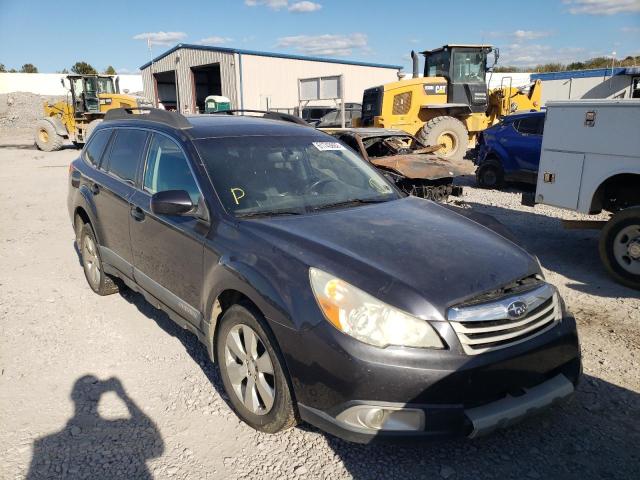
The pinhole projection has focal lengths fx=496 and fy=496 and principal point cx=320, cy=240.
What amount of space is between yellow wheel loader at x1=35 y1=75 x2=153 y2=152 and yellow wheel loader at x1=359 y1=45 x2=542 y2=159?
12659 mm

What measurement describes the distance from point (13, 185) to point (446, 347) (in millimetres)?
13724

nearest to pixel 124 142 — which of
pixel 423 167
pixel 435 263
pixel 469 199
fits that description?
pixel 435 263

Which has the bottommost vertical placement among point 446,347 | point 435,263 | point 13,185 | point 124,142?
point 13,185

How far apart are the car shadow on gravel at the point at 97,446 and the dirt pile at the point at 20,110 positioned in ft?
131

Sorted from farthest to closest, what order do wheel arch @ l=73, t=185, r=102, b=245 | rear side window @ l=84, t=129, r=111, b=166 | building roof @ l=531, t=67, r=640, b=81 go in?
building roof @ l=531, t=67, r=640, b=81
rear side window @ l=84, t=129, r=111, b=166
wheel arch @ l=73, t=185, r=102, b=245

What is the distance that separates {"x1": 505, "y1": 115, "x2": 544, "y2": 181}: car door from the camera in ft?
31.9

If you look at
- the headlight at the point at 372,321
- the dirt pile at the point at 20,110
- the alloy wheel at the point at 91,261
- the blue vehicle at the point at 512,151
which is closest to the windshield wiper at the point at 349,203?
the headlight at the point at 372,321

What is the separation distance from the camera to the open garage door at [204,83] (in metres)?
31.2

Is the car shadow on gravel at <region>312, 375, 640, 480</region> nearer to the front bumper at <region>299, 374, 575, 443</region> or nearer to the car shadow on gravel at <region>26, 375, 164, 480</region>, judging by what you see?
the front bumper at <region>299, 374, 575, 443</region>

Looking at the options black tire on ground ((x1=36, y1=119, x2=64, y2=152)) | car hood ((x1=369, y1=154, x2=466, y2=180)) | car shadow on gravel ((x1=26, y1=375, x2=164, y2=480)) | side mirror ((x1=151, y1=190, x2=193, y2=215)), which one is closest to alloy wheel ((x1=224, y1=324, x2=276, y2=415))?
car shadow on gravel ((x1=26, y1=375, x2=164, y2=480))

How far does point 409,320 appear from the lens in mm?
2305

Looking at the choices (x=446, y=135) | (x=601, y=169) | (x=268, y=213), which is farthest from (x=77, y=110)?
(x=268, y=213)

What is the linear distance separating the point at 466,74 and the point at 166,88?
26502mm

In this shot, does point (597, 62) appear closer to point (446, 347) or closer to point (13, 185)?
point (13, 185)
